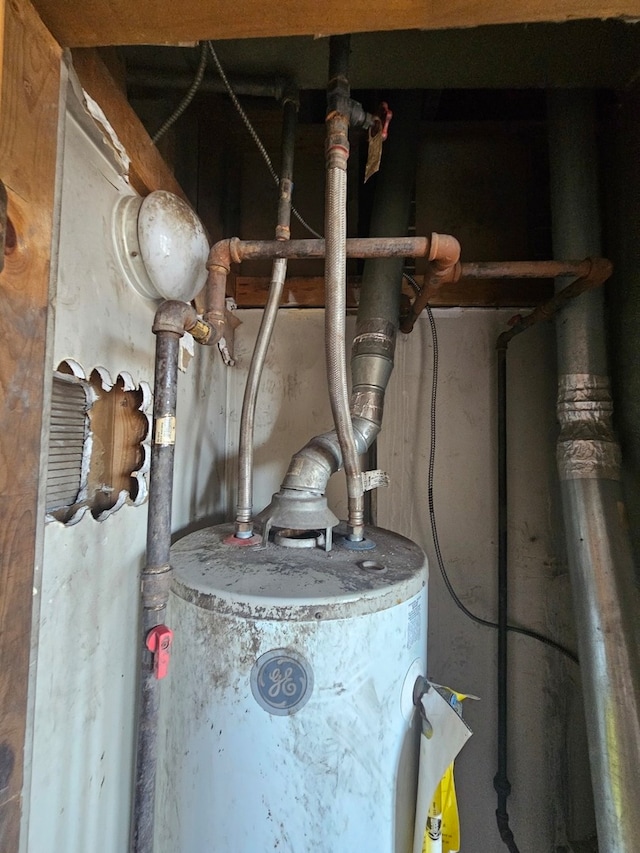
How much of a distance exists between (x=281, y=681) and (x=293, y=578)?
16 centimetres

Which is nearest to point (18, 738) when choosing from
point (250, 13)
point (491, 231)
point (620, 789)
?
point (250, 13)

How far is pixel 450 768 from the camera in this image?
742mm

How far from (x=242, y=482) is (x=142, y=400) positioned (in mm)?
272

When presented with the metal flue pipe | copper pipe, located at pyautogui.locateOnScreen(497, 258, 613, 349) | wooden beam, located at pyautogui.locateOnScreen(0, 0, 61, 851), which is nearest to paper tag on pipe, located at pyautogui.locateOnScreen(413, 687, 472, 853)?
the metal flue pipe

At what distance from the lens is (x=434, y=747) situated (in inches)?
28.9

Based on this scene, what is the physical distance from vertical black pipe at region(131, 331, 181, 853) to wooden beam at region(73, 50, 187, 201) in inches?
14.6

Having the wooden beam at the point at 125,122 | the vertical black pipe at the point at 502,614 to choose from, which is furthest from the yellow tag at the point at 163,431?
the vertical black pipe at the point at 502,614

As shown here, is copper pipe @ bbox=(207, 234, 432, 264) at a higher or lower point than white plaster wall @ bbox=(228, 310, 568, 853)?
higher

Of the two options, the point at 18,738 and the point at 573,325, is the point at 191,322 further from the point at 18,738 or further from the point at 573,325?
the point at 573,325

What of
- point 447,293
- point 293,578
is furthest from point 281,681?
point 447,293

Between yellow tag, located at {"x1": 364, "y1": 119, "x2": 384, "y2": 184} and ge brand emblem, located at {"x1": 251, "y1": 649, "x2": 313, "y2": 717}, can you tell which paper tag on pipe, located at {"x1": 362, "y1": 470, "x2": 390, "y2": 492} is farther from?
yellow tag, located at {"x1": 364, "y1": 119, "x2": 384, "y2": 184}

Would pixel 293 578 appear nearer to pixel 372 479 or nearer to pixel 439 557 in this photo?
pixel 372 479

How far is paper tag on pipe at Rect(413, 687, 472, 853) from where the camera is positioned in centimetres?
71

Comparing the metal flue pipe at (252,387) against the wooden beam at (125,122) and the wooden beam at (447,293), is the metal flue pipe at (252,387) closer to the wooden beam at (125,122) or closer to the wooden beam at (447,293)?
the wooden beam at (125,122)
